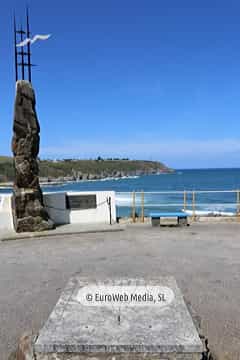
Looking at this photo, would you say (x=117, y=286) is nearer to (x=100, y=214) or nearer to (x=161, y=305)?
(x=161, y=305)

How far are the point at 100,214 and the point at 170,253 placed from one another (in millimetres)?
4267

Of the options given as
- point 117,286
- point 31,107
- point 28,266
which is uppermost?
point 31,107

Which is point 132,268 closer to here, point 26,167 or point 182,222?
point 182,222

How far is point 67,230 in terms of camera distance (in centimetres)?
900

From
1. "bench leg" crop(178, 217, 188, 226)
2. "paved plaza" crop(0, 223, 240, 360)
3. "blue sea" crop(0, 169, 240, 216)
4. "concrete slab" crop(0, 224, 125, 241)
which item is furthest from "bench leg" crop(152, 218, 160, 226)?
"concrete slab" crop(0, 224, 125, 241)

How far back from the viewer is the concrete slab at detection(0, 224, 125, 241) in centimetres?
839

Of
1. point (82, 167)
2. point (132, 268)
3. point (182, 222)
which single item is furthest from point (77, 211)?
point (82, 167)

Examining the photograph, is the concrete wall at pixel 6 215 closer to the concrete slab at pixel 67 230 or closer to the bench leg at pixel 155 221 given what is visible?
the concrete slab at pixel 67 230

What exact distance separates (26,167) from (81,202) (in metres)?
2.23

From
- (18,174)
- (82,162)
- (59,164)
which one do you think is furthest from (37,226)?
(82,162)

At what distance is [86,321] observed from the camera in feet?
7.84

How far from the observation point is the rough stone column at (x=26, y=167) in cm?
891

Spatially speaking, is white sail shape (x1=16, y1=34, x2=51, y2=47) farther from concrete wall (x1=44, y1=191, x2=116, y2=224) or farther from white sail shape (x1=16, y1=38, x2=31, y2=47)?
concrete wall (x1=44, y1=191, x2=116, y2=224)

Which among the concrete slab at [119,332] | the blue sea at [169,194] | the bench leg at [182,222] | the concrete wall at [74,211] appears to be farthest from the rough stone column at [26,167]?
the concrete slab at [119,332]
